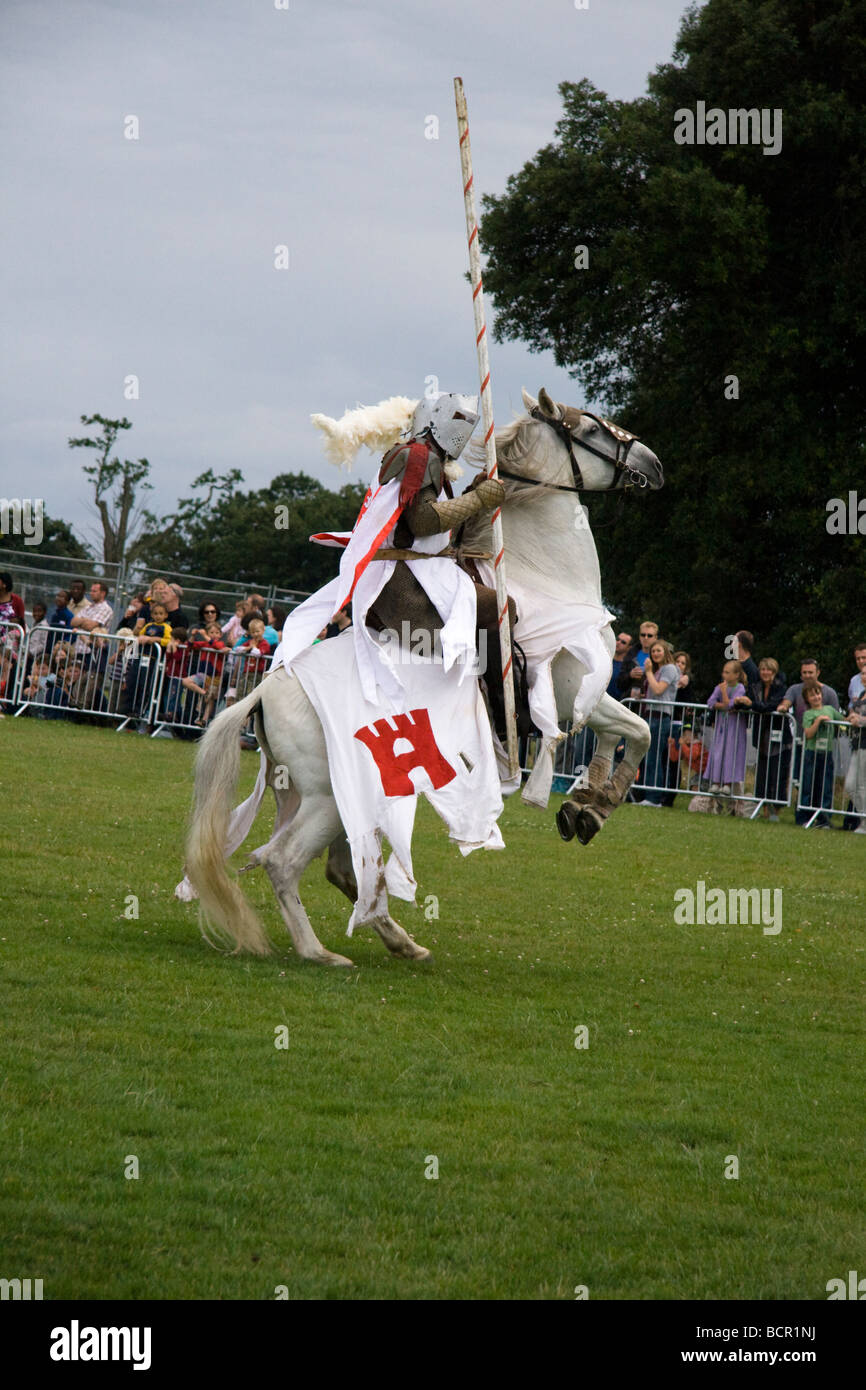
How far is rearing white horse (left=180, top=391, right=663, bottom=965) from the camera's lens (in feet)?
27.6

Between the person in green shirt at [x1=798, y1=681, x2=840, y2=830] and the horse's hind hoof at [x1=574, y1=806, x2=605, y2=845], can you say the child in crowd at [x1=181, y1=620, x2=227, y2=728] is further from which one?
the horse's hind hoof at [x1=574, y1=806, x2=605, y2=845]

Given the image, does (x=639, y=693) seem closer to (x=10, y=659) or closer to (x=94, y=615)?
(x=94, y=615)

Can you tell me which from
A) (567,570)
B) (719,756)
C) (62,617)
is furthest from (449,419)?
(62,617)

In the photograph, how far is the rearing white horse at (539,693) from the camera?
840 cm

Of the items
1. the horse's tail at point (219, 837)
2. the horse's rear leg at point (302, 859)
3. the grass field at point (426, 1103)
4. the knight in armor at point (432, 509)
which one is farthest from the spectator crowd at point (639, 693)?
the horse's tail at point (219, 837)

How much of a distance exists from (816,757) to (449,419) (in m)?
11.5

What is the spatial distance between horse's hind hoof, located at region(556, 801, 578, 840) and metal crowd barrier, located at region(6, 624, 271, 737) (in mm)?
13528

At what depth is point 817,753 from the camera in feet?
61.6

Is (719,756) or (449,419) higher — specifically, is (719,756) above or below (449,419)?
below

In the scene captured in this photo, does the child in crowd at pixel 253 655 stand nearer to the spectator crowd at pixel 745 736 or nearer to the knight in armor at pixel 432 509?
the spectator crowd at pixel 745 736

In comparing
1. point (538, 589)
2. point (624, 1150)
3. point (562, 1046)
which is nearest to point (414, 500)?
point (538, 589)

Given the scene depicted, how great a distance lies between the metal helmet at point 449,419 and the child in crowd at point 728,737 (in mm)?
11433

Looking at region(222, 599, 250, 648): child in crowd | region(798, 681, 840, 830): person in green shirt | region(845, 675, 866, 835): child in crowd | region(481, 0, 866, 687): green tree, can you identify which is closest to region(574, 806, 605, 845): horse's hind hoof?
region(845, 675, 866, 835): child in crowd

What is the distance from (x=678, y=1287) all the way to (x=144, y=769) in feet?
45.6
